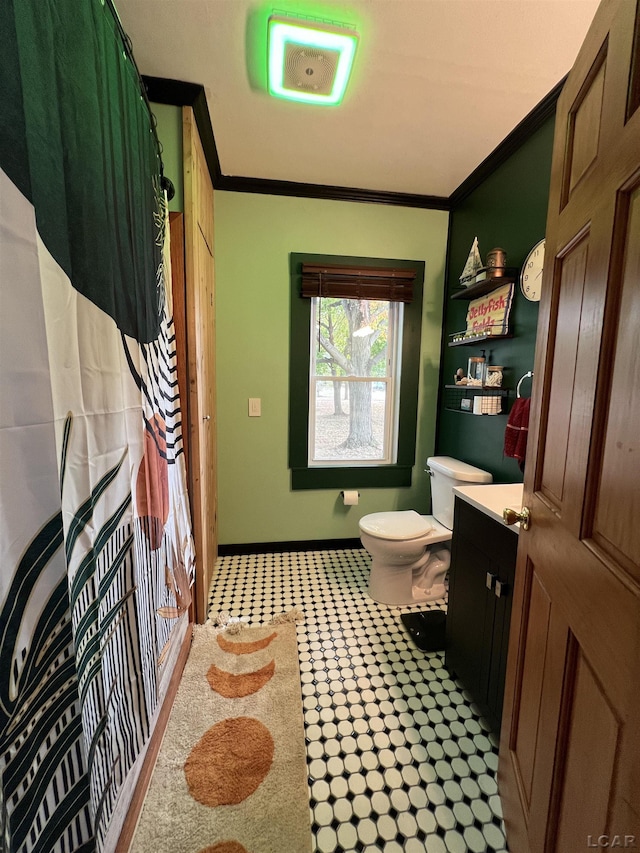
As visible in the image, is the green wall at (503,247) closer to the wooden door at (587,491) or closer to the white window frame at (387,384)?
the white window frame at (387,384)

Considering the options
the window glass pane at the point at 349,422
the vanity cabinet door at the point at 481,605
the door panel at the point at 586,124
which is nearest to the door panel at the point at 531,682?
the vanity cabinet door at the point at 481,605

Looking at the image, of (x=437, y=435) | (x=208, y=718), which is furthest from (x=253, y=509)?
(x=437, y=435)

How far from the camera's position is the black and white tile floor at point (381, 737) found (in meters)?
0.98

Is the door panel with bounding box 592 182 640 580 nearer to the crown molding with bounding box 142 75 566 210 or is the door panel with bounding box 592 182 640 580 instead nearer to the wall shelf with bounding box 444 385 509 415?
the wall shelf with bounding box 444 385 509 415

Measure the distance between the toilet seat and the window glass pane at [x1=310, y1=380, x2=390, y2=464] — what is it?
612 mm

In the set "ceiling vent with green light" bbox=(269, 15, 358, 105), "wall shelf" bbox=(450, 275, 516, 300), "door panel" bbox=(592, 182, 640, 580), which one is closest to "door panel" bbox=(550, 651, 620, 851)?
"door panel" bbox=(592, 182, 640, 580)

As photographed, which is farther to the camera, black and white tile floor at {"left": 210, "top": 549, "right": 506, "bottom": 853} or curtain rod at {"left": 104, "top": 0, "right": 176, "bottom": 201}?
black and white tile floor at {"left": 210, "top": 549, "right": 506, "bottom": 853}

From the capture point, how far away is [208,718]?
1272 mm

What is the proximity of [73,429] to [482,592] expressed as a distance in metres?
1.40

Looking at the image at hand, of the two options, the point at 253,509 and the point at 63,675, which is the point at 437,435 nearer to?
the point at 253,509

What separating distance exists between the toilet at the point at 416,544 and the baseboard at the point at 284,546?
1.71ft

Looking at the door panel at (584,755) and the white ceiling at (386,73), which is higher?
the white ceiling at (386,73)

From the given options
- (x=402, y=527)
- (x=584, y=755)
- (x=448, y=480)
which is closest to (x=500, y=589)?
(x=584, y=755)

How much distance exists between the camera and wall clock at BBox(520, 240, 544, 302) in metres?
1.54
